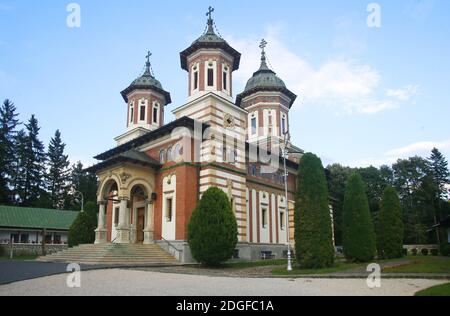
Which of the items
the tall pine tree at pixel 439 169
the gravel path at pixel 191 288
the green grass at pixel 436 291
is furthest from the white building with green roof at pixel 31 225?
the tall pine tree at pixel 439 169

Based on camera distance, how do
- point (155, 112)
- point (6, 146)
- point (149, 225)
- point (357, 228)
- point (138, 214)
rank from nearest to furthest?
point (357, 228)
point (149, 225)
point (138, 214)
point (155, 112)
point (6, 146)

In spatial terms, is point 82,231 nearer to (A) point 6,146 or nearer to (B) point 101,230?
(B) point 101,230

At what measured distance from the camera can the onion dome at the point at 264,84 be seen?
38.6 meters

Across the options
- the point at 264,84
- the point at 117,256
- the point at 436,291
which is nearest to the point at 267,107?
the point at 264,84

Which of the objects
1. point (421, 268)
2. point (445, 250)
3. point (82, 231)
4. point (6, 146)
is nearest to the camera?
point (421, 268)

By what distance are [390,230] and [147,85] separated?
24.2 metres

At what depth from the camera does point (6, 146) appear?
57469mm

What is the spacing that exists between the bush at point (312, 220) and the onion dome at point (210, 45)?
1297 cm

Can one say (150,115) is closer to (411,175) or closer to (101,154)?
(101,154)

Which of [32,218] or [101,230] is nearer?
[101,230]

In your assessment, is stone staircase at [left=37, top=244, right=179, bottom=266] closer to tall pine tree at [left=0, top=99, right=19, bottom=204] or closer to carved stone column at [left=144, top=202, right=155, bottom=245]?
carved stone column at [left=144, top=202, right=155, bottom=245]

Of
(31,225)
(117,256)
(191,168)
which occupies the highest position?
(191,168)

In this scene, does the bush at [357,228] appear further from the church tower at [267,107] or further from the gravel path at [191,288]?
the church tower at [267,107]

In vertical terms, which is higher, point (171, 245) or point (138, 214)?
point (138, 214)
